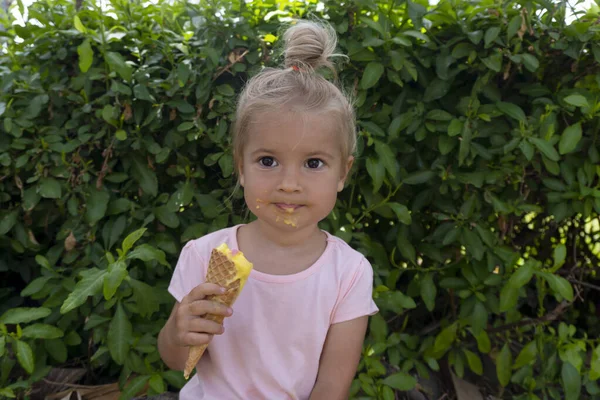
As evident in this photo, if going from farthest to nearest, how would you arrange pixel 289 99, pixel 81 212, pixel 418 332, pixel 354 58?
pixel 418 332 < pixel 81 212 < pixel 354 58 < pixel 289 99

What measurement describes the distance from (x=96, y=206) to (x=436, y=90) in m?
1.44

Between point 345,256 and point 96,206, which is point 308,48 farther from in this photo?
point 96,206

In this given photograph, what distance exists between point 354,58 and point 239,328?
1174mm

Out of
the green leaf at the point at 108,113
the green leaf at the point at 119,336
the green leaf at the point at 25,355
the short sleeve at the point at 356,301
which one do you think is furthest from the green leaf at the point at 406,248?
the green leaf at the point at 25,355

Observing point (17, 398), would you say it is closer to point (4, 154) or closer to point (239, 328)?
point (4, 154)

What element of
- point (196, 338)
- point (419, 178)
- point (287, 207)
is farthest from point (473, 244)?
point (196, 338)

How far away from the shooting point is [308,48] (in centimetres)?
182

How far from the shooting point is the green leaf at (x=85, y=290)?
193cm

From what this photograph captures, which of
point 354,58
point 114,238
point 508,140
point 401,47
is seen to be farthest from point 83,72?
point 508,140

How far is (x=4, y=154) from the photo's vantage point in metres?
2.46

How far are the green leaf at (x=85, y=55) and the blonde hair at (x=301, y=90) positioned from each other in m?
0.85

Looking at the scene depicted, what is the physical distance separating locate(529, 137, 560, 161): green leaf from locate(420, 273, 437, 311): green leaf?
683mm

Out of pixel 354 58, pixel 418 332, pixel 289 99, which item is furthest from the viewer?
pixel 418 332

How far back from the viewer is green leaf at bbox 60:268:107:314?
1935 millimetres
